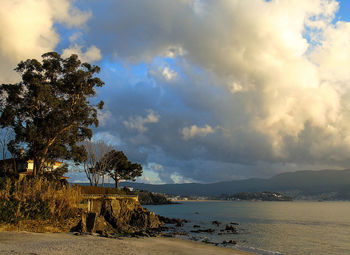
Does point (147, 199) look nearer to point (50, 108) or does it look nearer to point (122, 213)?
point (122, 213)

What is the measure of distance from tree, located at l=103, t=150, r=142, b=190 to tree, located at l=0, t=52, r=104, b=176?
3590 cm

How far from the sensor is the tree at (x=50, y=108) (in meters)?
39.7

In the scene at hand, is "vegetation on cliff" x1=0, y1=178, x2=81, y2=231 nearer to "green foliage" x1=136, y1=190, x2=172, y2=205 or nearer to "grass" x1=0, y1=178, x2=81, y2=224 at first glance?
"grass" x1=0, y1=178, x2=81, y2=224

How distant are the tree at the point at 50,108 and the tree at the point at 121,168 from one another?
118ft

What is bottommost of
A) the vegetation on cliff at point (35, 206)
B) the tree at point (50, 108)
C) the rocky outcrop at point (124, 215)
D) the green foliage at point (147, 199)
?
the green foliage at point (147, 199)

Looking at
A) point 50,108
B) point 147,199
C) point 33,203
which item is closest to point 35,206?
point 33,203

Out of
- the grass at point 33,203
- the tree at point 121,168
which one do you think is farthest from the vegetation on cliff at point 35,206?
the tree at point 121,168

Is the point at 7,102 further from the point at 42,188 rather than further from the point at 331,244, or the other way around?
the point at 331,244

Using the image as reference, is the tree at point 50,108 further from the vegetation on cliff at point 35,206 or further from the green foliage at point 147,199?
the green foliage at point 147,199

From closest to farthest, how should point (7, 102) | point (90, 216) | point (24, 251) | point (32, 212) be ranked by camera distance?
1. point (24, 251)
2. point (32, 212)
3. point (90, 216)
4. point (7, 102)

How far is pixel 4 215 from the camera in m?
22.3

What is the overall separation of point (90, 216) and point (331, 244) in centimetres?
3280

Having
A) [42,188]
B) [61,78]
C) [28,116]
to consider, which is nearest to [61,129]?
[28,116]

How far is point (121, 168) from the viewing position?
8294 cm
